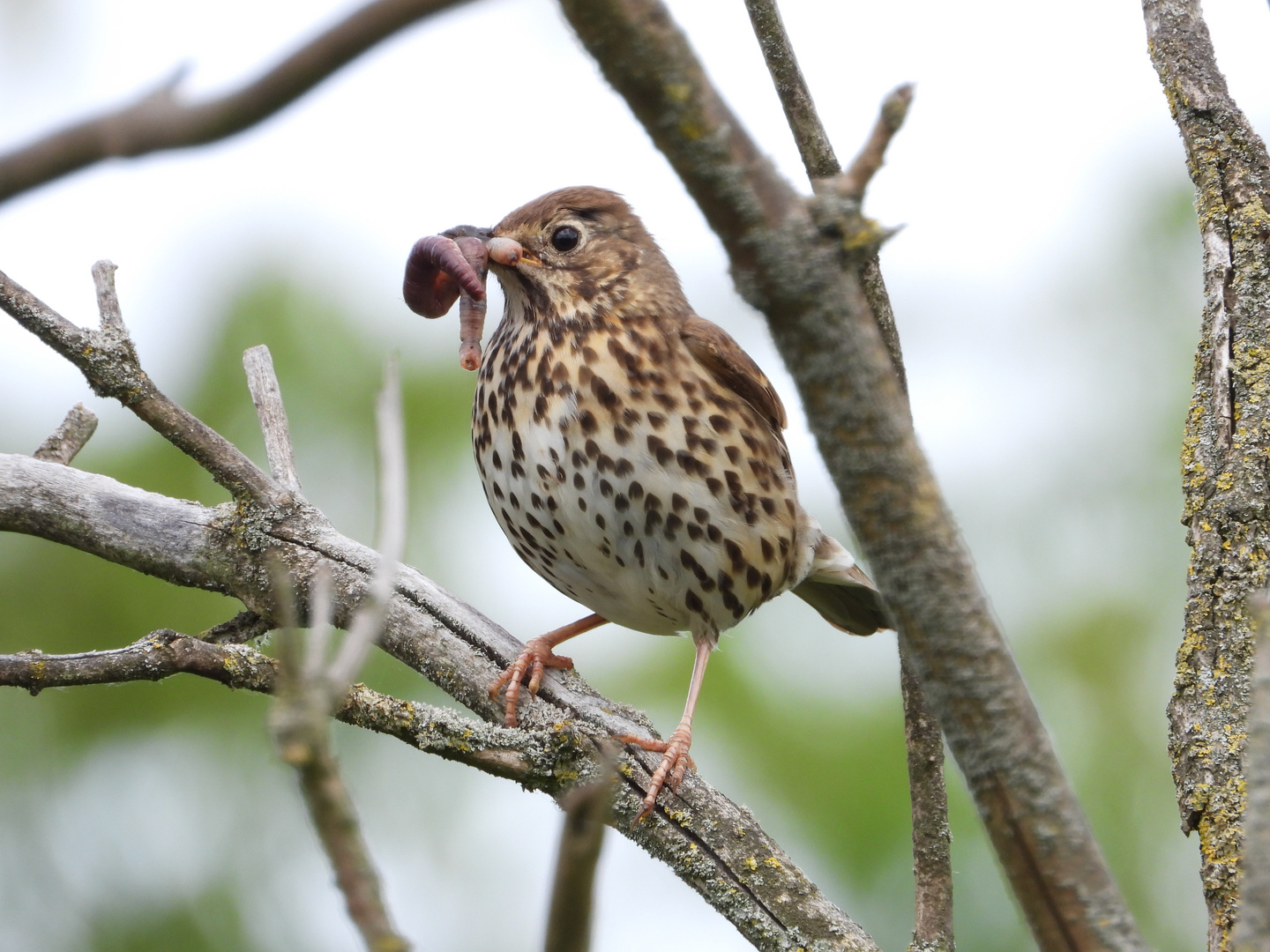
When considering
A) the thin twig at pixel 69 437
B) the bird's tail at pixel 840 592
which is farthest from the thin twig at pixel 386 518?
the bird's tail at pixel 840 592

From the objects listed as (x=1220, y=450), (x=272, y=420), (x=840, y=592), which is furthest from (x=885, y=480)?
(x=840, y=592)

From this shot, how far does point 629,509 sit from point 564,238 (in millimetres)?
1250

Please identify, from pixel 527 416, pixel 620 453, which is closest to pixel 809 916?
pixel 620 453

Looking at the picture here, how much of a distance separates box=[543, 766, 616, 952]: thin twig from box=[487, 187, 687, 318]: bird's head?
3474 millimetres

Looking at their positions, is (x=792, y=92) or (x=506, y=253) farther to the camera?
(x=506, y=253)

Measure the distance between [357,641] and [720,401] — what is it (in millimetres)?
3193

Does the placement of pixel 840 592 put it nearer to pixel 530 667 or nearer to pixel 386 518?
pixel 530 667

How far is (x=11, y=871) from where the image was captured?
339 inches

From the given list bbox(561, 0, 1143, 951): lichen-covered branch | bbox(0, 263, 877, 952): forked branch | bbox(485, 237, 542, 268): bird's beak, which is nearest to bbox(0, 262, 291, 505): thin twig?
bbox(0, 263, 877, 952): forked branch

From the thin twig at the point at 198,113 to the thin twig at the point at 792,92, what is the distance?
76.4 inches

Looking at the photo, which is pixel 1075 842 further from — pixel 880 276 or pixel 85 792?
pixel 85 792

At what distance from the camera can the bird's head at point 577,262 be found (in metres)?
4.70

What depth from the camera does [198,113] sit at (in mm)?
1115

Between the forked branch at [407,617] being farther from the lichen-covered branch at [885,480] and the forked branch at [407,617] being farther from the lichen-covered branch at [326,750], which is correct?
the lichen-covered branch at [326,750]
